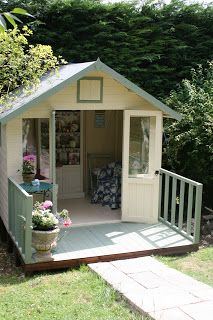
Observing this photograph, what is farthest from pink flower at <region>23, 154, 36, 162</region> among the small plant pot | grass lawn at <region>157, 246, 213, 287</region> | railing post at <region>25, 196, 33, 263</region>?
grass lawn at <region>157, 246, 213, 287</region>

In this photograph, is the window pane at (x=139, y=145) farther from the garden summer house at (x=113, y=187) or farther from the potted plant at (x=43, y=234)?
the potted plant at (x=43, y=234)

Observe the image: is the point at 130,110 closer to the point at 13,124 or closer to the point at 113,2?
the point at 13,124

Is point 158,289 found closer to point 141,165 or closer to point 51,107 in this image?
point 141,165

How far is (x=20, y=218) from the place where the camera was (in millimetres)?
6203

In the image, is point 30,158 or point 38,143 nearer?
point 30,158

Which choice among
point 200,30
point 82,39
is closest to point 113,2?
point 82,39

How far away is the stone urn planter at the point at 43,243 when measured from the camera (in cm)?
582

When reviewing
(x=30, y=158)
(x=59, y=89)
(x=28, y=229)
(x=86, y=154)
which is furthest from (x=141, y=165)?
(x=28, y=229)

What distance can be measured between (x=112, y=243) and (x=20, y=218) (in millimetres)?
1549

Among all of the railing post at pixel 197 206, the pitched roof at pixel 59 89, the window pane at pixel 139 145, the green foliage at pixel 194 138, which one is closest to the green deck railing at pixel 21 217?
the pitched roof at pixel 59 89

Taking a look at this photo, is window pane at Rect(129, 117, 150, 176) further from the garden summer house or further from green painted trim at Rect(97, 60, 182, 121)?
green painted trim at Rect(97, 60, 182, 121)

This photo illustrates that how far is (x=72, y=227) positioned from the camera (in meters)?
7.50

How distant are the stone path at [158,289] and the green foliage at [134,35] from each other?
20.3ft

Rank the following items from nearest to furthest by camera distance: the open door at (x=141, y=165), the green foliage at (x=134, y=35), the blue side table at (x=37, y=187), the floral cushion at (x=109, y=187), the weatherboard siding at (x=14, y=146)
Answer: the blue side table at (x=37, y=187) < the weatherboard siding at (x=14, y=146) < the open door at (x=141, y=165) < the floral cushion at (x=109, y=187) < the green foliage at (x=134, y=35)
